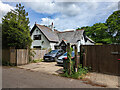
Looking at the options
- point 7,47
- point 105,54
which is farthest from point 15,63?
point 105,54

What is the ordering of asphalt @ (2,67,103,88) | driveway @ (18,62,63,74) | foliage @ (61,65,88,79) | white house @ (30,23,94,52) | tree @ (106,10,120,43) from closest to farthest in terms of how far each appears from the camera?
asphalt @ (2,67,103,88) → foliage @ (61,65,88,79) → driveway @ (18,62,63,74) → tree @ (106,10,120,43) → white house @ (30,23,94,52)

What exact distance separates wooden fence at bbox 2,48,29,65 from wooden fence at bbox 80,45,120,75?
21.8 feet

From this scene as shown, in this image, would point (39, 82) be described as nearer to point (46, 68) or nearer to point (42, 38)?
point (46, 68)

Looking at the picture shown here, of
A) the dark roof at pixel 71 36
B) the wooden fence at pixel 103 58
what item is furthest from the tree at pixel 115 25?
the wooden fence at pixel 103 58

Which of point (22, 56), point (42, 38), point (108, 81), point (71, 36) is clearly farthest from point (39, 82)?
point (71, 36)

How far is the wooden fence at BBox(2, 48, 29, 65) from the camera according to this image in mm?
9375

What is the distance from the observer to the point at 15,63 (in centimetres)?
936

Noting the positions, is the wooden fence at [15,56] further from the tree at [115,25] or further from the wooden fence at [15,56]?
the tree at [115,25]

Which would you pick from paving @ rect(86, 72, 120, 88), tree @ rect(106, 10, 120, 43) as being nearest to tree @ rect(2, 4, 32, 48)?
paving @ rect(86, 72, 120, 88)

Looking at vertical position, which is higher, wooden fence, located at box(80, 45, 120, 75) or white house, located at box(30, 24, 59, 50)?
white house, located at box(30, 24, 59, 50)

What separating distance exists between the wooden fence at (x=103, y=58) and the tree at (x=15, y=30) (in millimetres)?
6521

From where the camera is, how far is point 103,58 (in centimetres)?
625

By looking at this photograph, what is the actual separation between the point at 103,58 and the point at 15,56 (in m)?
8.49

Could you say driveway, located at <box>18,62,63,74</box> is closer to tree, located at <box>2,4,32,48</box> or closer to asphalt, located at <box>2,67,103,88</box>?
asphalt, located at <box>2,67,103,88</box>
